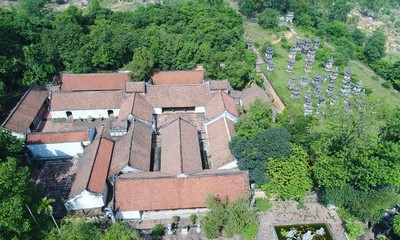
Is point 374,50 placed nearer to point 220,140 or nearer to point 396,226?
point 220,140

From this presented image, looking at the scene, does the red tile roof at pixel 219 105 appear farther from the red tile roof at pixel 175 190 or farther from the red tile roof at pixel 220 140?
the red tile roof at pixel 175 190

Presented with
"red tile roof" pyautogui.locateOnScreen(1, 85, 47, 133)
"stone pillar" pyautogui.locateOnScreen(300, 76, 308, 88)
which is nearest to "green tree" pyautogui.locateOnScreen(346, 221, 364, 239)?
"stone pillar" pyautogui.locateOnScreen(300, 76, 308, 88)

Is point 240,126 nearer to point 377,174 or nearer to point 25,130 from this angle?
point 377,174

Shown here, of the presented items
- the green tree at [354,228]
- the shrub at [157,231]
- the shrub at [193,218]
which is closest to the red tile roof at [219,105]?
the shrub at [193,218]

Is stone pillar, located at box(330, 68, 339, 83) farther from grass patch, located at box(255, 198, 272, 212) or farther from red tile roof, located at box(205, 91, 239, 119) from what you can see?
grass patch, located at box(255, 198, 272, 212)

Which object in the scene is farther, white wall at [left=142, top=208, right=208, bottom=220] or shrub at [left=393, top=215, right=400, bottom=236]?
white wall at [left=142, top=208, right=208, bottom=220]

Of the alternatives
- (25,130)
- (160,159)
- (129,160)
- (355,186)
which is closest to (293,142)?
(355,186)

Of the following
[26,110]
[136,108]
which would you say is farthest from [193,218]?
[26,110]
